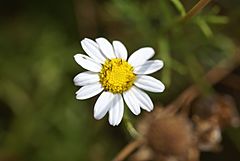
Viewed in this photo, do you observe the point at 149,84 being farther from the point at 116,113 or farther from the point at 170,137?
the point at 170,137

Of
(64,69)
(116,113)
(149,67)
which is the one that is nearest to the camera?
(116,113)

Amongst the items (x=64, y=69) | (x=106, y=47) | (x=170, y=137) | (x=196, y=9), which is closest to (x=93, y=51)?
(x=106, y=47)

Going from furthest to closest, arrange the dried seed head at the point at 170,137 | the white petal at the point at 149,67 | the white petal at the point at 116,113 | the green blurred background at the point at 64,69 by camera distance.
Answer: the green blurred background at the point at 64,69 → the dried seed head at the point at 170,137 → the white petal at the point at 149,67 → the white petal at the point at 116,113

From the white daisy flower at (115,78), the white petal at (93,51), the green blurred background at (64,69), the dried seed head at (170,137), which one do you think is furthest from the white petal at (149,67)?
the green blurred background at (64,69)

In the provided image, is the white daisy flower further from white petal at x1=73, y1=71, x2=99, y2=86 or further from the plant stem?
the plant stem

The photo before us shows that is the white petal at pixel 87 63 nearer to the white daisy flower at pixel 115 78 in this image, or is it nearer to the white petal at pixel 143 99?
the white daisy flower at pixel 115 78

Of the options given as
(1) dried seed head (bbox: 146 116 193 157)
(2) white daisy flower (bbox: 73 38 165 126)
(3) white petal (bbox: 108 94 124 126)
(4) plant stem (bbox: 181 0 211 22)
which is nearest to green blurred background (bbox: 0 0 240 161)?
(1) dried seed head (bbox: 146 116 193 157)

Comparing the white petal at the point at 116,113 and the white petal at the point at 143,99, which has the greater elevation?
the white petal at the point at 116,113
